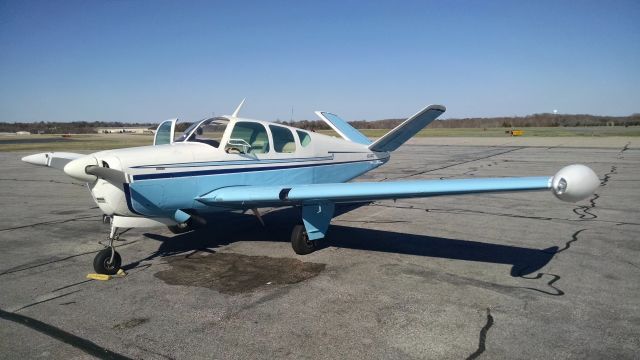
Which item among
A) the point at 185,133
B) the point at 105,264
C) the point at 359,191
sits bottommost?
the point at 105,264

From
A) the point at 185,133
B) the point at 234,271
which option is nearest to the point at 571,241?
the point at 234,271

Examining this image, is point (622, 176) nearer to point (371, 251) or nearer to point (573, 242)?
point (573, 242)

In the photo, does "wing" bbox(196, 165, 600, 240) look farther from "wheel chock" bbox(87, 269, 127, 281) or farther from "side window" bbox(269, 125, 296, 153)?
"wheel chock" bbox(87, 269, 127, 281)

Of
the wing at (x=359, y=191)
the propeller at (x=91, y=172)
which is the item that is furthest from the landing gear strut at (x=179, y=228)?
the propeller at (x=91, y=172)

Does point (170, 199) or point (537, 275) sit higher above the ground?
point (170, 199)

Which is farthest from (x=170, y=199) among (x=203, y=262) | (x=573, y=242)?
(x=573, y=242)

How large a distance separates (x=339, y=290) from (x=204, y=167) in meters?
3.03

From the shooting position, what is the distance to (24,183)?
56.0ft

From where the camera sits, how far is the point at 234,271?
21.3ft

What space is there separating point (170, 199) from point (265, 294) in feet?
7.42

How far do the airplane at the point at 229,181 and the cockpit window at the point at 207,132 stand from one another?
0.06 feet

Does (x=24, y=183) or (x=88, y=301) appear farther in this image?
(x=24, y=183)

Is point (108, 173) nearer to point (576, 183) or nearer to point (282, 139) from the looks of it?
point (282, 139)

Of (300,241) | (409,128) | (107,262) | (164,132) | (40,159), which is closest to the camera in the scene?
(107,262)
